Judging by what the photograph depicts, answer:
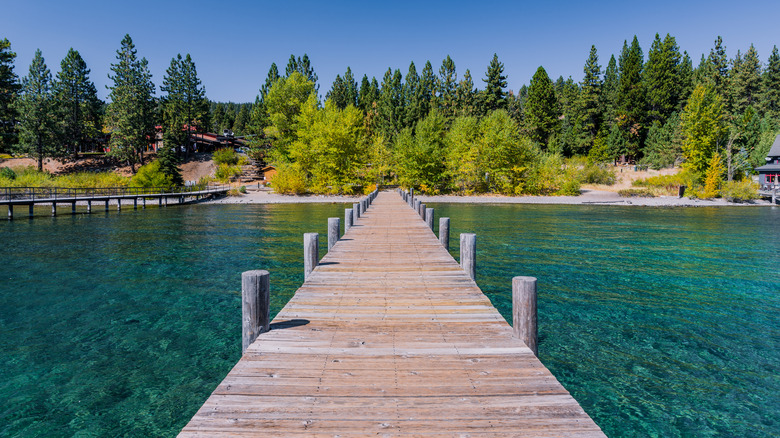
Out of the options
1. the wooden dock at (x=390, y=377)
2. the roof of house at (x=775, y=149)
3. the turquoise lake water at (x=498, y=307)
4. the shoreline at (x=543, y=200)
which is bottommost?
the turquoise lake water at (x=498, y=307)

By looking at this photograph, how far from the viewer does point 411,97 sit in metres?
83.8

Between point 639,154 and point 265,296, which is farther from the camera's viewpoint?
point 639,154

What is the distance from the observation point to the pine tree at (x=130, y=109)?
68.6m

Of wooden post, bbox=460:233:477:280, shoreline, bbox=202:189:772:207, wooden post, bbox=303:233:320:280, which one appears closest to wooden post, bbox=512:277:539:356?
wooden post, bbox=460:233:477:280

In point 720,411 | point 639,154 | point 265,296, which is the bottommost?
point 720,411

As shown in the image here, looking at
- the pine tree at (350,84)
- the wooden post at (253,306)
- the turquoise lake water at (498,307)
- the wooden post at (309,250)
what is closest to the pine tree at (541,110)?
the pine tree at (350,84)

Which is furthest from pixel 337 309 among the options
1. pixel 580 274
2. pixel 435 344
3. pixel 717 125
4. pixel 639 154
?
pixel 639 154

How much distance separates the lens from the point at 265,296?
19.6 feet

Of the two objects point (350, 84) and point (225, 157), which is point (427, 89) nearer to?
point (350, 84)

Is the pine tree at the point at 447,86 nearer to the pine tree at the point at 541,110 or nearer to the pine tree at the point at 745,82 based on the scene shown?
the pine tree at the point at 541,110

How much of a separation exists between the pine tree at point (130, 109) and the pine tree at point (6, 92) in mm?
12476

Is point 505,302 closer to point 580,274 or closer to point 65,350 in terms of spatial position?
point 580,274

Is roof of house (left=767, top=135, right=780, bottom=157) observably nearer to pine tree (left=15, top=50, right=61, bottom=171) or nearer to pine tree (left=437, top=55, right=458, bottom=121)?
pine tree (left=437, top=55, right=458, bottom=121)

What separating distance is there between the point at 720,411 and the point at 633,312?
15.9 ft
